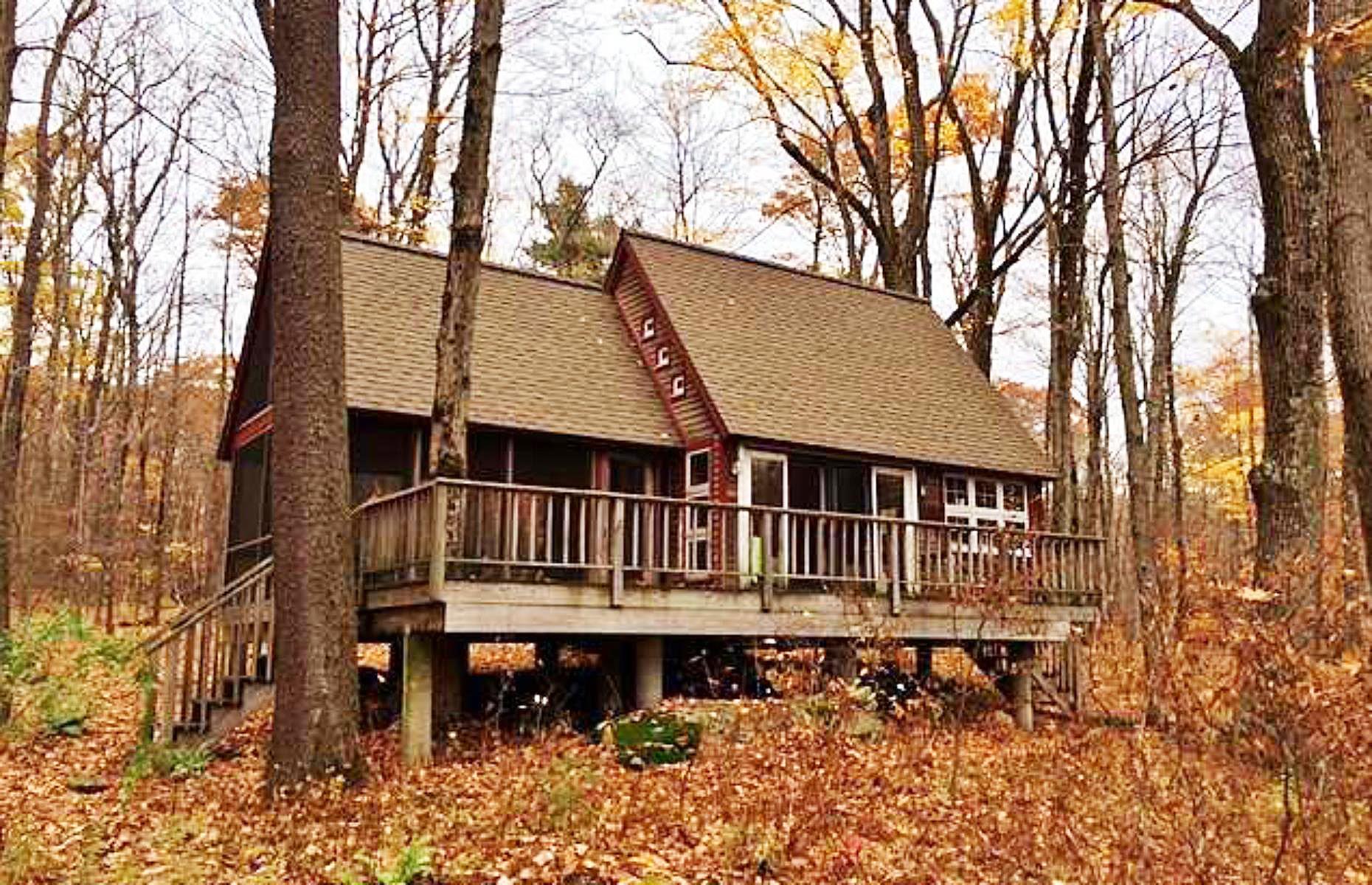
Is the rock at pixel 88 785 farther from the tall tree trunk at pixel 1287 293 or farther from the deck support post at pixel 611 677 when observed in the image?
the tall tree trunk at pixel 1287 293

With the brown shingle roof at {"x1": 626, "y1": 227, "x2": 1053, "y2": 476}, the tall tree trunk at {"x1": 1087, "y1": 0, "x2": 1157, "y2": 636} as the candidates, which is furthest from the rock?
the tall tree trunk at {"x1": 1087, "y1": 0, "x2": 1157, "y2": 636}

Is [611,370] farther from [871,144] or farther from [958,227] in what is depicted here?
[958,227]

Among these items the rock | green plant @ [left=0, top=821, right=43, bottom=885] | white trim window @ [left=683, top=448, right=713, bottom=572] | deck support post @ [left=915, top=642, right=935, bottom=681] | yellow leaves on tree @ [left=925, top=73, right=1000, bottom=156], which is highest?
yellow leaves on tree @ [left=925, top=73, right=1000, bottom=156]

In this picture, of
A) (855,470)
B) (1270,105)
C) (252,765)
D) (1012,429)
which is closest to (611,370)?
(855,470)

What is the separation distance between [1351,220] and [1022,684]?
809cm

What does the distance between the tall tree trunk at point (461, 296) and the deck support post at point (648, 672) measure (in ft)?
9.29

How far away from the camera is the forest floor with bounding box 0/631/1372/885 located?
6.30 metres

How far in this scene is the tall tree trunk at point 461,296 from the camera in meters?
11.1

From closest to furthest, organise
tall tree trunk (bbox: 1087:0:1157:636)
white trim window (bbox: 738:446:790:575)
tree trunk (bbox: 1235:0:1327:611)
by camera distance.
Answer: tree trunk (bbox: 1235:0:1327:611) < white trim window (bbox: 738:446:790:575) < tall tree trunk (bbox: 1087:0:1157:636)

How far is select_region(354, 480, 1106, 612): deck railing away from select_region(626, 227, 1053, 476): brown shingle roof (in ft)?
5.54

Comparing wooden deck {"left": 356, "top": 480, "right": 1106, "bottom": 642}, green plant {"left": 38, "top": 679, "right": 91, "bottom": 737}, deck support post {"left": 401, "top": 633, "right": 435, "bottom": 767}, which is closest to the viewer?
deck support post {"left": 401, "top": 633, "right": 435, "bottom": 767}

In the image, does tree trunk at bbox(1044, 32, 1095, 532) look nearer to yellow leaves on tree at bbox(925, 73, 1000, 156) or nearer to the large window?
yellow leaves on tree at bbox(925, 73, 1000, 156)

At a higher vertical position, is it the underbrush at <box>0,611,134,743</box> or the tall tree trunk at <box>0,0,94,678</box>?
the tall tree trunk at <box>0,0,94,678</box>

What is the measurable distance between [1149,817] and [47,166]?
15792 mm
